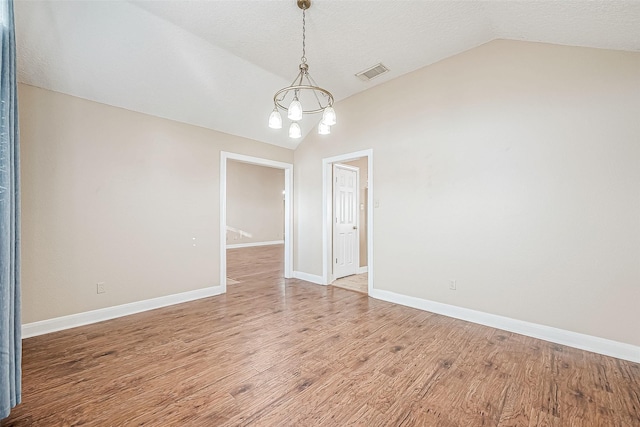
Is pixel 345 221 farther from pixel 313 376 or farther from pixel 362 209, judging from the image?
pixel 313 376

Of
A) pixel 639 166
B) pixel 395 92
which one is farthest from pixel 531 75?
pixel 395 92

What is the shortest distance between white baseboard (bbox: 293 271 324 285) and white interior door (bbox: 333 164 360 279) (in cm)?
32

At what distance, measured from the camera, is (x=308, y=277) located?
5305mm

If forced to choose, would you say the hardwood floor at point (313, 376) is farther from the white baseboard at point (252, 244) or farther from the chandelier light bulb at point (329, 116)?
the white baseboard at point (252, 244)

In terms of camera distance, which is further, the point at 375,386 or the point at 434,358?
the point at 434,358

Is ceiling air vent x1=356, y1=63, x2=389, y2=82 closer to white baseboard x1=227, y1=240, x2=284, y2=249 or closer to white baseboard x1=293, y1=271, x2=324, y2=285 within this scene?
white baseboard x1=293, y1=271, x2=324, y2=285

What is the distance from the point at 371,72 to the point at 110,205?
387cm

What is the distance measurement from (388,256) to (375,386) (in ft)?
7.35

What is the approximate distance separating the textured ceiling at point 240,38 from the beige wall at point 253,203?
630cm

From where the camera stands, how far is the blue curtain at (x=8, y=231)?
1.56 m

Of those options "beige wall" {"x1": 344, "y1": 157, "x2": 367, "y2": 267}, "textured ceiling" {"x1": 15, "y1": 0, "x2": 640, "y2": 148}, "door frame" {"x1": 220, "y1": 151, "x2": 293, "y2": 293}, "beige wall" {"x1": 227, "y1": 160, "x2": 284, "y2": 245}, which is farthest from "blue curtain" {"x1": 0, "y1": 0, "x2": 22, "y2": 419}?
"beige wall" {"x1": 227, "y1": 160, "x2": 284, "y2": 245}

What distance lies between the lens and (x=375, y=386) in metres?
2.08

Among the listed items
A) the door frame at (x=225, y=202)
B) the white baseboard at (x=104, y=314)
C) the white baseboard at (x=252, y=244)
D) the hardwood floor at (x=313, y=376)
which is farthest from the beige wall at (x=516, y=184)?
the white baseboard at (x=252, y=244)

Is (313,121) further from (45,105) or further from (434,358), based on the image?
(434,358)
